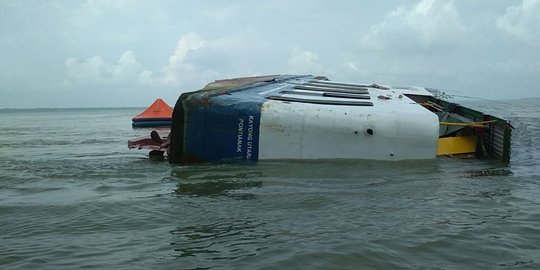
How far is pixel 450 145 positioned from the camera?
447 inches

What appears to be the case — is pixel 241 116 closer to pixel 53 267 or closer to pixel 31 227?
pixel 31 227

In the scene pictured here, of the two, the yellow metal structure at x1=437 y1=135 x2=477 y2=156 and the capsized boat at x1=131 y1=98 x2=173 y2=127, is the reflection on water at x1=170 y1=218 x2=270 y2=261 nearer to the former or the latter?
the yellow metal structure at x1=437 y1=135 x2=477 y2=156

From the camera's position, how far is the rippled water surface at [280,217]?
4.52 meters

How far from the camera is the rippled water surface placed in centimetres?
452

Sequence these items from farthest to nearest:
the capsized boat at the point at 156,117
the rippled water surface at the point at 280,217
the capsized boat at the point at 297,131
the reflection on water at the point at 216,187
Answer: the capsized boat at the point at 156,117
the capsized boat at the point at 297,131
the reflection on water at the point at 216,187
the rippled water surface at the point at 280,217

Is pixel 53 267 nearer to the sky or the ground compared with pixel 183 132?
nearer to the ground

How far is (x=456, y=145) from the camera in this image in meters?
11.5

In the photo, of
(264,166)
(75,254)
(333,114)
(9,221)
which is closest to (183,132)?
(264,166)

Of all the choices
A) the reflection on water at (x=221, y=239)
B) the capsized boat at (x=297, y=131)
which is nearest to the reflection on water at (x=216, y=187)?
the reflection on water at (x=221, y=239)

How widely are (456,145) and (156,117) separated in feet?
78.2

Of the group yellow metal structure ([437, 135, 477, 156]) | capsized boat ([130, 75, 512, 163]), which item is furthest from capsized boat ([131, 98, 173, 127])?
yellow metal structure ([437, 135, 477, 156])

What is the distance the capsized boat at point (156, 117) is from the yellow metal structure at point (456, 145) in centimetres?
2221

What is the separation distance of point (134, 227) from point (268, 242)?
1908 millimetres

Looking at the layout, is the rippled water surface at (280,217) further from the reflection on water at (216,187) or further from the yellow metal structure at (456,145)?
the yellow metal structure at (456,145)
